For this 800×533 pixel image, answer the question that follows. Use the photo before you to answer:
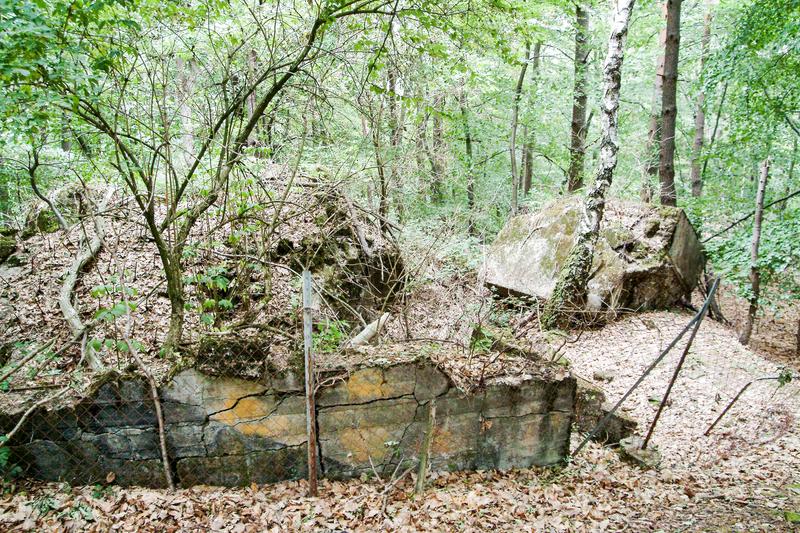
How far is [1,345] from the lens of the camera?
5383 mm

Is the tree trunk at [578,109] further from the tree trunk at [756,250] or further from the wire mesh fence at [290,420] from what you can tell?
the wire mesh fence at [290,420]

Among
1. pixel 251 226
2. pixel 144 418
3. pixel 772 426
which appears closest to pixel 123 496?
pixel 144 418

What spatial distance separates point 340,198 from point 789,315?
513 inches

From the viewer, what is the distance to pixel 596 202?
325 inches

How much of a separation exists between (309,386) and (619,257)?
762 cm

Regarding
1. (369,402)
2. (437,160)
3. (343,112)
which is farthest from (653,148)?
(369,402)

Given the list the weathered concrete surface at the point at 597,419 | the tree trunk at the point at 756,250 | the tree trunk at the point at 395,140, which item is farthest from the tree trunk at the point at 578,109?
the weathered concrete surface at the point at 597,419

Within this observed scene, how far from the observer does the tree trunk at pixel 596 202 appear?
771 cm

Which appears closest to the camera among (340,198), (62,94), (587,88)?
(62,94)

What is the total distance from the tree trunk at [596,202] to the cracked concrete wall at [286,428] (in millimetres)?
3441

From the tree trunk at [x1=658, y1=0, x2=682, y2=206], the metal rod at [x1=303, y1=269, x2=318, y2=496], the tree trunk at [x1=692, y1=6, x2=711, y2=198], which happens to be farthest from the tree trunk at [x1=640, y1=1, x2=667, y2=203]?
the metal rod at [x1=303, y1=269, x2=318, y2=496]

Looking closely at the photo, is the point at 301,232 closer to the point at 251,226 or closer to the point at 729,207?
the point at 251,226

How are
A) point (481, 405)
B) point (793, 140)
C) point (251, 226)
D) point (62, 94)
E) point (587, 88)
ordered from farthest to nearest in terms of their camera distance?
point (793, 140) < point (587, 88) < point (251, 226) < point (481, 405) < point (62, 94)

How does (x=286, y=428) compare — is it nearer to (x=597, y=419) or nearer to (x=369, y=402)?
(x=369, y=402)
